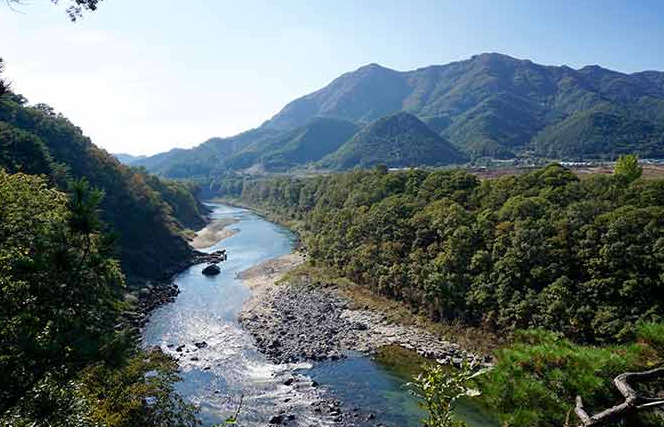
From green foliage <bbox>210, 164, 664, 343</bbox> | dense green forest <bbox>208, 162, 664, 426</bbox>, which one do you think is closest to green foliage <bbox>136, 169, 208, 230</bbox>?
green foliage <bbox>210, 164, 664, 343</bbox>

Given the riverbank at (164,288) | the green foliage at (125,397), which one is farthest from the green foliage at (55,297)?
the riverbank at (164,288)

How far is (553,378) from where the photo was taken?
217 inches

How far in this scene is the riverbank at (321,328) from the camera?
93.1 ft

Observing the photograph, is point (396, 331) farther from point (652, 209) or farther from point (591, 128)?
point (591, 128)

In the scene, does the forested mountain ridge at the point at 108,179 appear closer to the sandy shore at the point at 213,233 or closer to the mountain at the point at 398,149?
the sandy shore at the point at 213,233

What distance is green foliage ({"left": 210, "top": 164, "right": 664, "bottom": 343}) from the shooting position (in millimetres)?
23422

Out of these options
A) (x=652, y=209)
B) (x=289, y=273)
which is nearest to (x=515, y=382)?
(x=652, y=209)

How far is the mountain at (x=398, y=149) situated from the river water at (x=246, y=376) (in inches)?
5191

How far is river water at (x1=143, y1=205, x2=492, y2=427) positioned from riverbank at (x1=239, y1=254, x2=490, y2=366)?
3.93 ft

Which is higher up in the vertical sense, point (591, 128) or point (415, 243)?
point (591, 128)

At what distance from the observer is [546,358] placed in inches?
226

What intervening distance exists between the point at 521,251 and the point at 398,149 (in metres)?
152

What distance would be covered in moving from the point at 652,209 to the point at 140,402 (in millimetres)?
27576

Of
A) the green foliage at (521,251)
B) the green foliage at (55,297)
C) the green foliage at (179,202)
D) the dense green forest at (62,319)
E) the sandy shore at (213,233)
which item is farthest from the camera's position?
the green foliage at (179,202)
